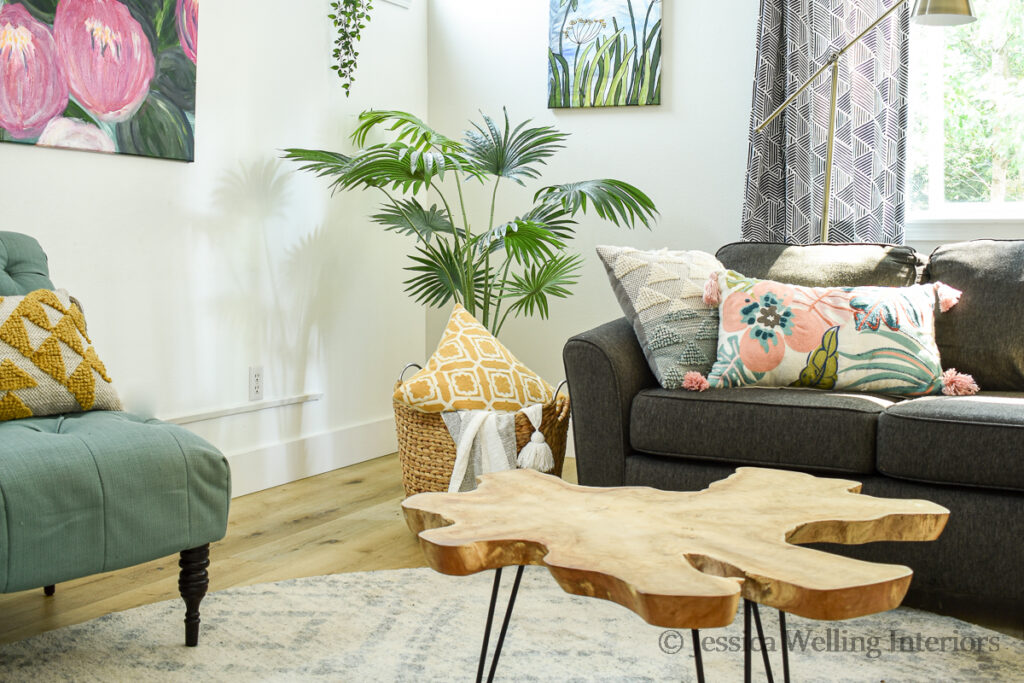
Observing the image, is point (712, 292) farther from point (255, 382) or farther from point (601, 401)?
point (255, 382)

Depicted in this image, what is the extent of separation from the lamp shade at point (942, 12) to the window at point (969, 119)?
640 mm

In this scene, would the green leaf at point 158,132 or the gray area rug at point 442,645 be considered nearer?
the gray area rug at point 442,645

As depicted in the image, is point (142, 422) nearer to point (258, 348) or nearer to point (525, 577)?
point (525, 577)

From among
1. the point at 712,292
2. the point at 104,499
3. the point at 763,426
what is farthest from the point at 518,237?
the point at 104,499

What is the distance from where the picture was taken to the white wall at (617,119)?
341 cm

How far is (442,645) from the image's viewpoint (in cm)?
→ 180

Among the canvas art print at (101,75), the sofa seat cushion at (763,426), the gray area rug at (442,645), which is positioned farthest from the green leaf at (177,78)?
the sofa seat cushion at (763,426)

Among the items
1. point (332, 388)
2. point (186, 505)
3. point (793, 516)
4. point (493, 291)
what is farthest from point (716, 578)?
point (493, 291)

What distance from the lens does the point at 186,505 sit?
67.6 inches

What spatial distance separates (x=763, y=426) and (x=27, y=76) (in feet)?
6.40

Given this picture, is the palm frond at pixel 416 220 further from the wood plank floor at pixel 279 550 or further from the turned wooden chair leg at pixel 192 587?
the turned wooden chair leg at pixel 192 587

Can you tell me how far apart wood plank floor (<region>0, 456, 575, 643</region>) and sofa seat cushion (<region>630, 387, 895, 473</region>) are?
2.29 feet

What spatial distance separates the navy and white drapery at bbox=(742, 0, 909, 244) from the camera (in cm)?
309

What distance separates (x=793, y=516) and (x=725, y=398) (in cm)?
92
